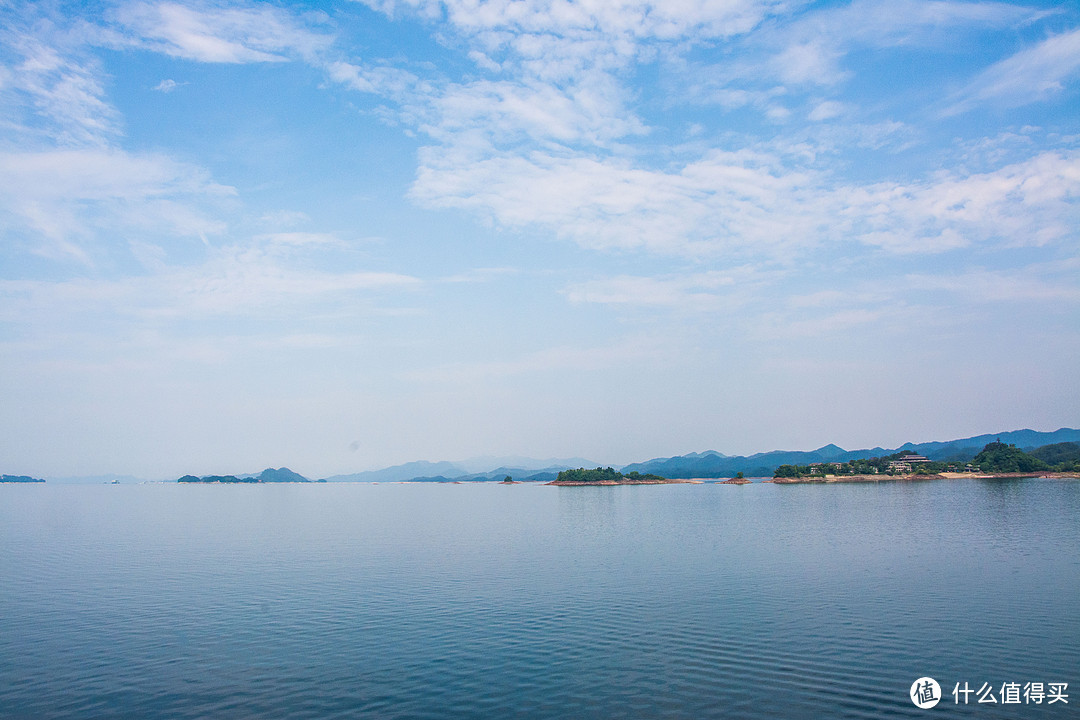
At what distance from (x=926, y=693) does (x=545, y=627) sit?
18.7 m

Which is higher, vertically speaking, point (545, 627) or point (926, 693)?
point (926, 693)

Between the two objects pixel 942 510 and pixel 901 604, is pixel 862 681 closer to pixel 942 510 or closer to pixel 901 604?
pixel 901 604

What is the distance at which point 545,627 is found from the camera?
35125 mm

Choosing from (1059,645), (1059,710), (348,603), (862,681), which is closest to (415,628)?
(348,603)

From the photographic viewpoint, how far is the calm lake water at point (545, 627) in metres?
24.8

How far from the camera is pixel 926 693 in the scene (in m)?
24.5

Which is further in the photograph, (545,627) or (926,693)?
(545,627)

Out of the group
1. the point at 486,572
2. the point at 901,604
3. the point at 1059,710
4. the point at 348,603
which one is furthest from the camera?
the point at 486,572

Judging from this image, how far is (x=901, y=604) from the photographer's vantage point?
38.7 m

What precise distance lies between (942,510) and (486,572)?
8952cm

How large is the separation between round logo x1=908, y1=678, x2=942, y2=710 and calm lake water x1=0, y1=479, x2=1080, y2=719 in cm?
40

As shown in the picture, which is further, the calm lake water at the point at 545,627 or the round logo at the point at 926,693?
the calm lake water at the point at 545,627

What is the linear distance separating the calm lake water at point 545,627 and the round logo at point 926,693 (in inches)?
15.9

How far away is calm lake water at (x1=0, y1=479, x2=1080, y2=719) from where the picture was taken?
24.8 meters
